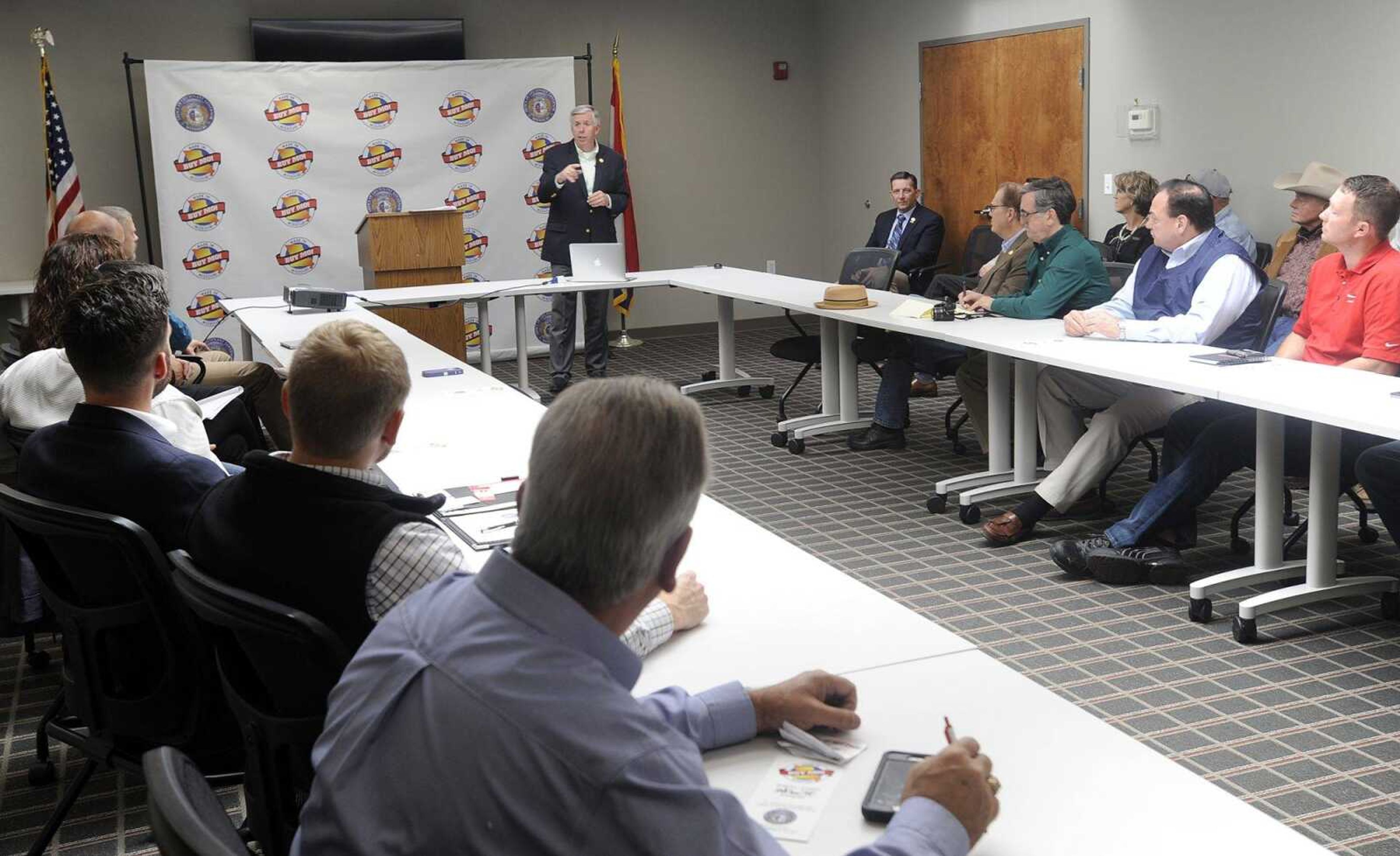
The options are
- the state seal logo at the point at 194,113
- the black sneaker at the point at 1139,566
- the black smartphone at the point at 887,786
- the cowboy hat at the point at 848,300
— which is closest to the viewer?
the black smartphone at the point at 887,786

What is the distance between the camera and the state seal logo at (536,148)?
31.3 feet

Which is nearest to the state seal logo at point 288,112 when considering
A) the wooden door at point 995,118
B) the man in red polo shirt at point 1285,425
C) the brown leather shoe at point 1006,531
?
the wooden door at point 995,118

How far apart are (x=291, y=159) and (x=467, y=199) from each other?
4.08ft

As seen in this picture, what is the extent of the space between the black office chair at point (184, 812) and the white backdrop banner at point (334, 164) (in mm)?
7863

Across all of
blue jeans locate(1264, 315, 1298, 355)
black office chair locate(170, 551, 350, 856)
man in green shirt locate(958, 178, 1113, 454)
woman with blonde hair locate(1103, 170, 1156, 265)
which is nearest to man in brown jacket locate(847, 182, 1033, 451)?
man in green shirt locate(958, 178, 1113, 454)

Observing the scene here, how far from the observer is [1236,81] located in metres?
7.14

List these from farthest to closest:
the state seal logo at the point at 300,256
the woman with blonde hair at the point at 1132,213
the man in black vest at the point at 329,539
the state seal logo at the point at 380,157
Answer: the state seal logo at the point at 380,157
the state seal logo at the point at 300,256
the woman with blonde hair at the point at 1132,213
the man in black vest at the point at 329,539

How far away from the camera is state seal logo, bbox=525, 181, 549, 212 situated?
9.46 m

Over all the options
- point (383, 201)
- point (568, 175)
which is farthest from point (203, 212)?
point (568, 175)

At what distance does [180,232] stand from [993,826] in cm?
842

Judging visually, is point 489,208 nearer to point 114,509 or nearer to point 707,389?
point 707,389

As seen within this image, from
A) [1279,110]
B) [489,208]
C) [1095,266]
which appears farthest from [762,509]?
[489,208]

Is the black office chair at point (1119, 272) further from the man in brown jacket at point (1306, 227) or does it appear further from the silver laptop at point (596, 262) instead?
the silver laptop at point (596, 262)

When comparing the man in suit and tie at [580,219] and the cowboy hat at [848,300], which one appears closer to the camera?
the cowboy hat at [848,300]
